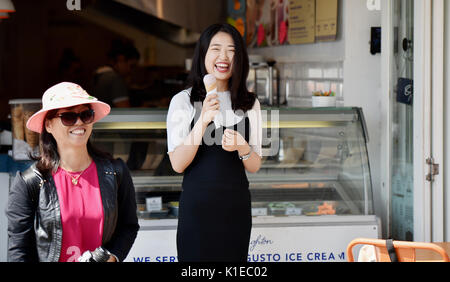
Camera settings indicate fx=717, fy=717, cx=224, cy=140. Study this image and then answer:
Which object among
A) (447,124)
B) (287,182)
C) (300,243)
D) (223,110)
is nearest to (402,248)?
(223,110)

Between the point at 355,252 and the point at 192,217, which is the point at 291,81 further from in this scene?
the point at 192,217

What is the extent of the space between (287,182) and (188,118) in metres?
1.64

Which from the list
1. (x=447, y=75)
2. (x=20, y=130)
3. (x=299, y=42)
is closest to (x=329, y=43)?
(x=299, y=42)

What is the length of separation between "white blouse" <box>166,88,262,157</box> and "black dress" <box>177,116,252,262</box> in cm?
10

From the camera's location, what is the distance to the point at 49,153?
271 cm

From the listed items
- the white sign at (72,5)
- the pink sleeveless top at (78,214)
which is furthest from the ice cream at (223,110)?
the white sign at (72,5)

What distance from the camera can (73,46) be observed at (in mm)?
13891

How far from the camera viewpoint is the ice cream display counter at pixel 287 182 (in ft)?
14.6

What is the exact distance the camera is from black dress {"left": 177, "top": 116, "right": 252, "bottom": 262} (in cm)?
328

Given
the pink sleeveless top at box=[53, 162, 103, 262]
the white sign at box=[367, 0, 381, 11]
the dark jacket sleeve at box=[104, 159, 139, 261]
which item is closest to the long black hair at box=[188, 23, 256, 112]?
the dark jacket sleeve at box=[104, 159, 139, 261]

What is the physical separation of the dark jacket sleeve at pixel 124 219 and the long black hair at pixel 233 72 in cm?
68

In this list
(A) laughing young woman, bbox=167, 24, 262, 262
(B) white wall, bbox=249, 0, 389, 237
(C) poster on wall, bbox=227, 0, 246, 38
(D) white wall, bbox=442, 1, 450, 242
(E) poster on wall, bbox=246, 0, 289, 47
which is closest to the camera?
(A) laughing young woman, bbox=167, 24, 262, 262

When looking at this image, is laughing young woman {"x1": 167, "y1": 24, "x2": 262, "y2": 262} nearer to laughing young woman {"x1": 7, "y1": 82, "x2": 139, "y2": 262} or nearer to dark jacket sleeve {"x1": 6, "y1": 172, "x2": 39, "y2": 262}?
laughing young woman {"x1": 7, "y1": 82, "x2": 139, "y2": 262}

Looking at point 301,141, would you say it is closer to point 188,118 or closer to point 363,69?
point 363,69
